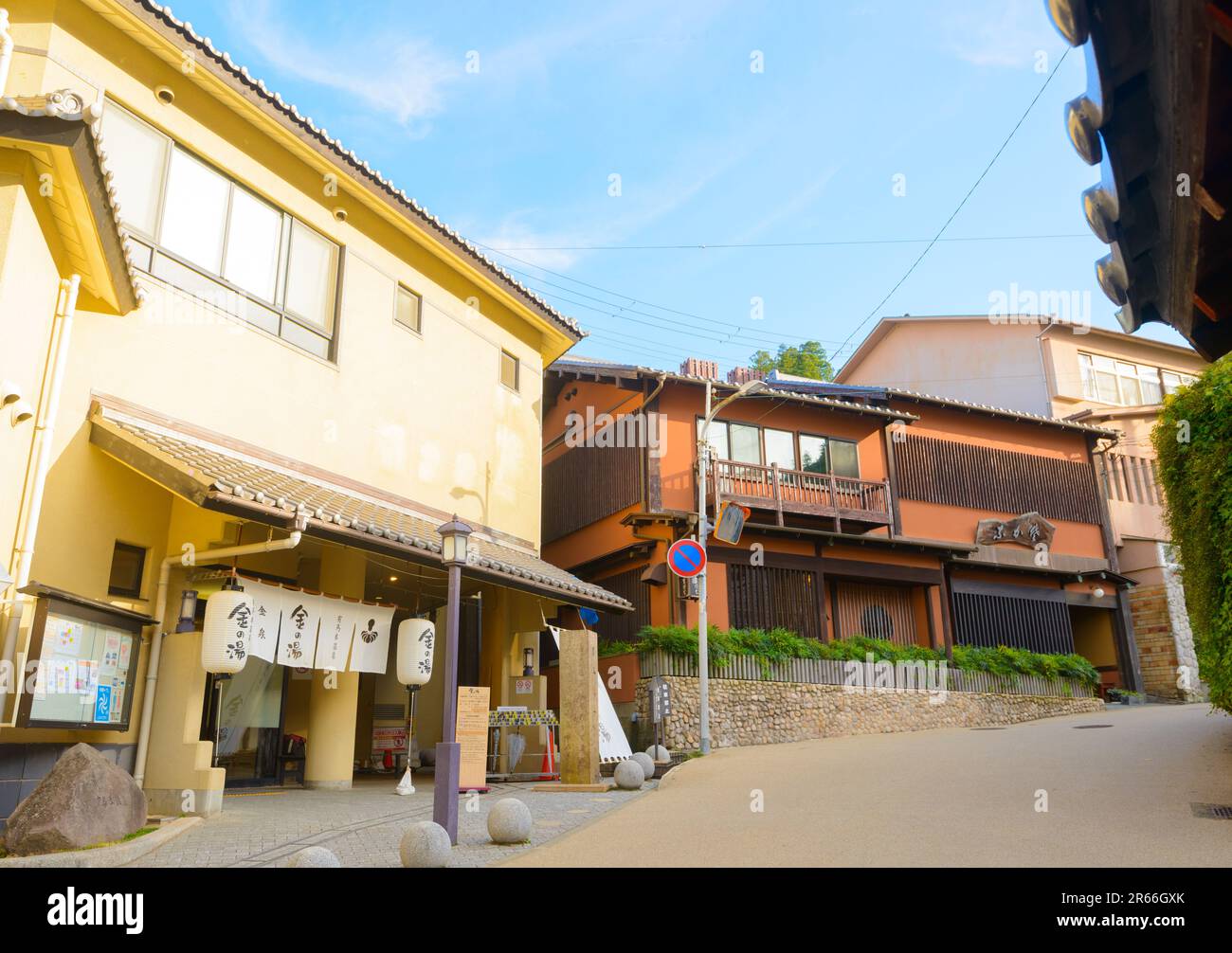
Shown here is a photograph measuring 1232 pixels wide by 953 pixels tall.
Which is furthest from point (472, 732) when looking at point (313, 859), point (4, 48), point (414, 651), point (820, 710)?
point (820, 710)

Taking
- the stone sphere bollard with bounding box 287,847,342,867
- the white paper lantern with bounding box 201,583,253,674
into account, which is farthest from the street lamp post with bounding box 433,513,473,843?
the white paper lantern with bounding box 201,583,253,674

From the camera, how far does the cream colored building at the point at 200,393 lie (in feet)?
27.9

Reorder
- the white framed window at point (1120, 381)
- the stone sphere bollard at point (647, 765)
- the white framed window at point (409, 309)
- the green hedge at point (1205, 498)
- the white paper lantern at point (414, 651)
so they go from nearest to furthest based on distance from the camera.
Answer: the green hedge at point (1205, 498)
the white paper lantern at point (414, 651)
the stone sphere bollard at point (647, 765)
the white framed window at point (409, 309)
the white framed window at point (1120, 381)

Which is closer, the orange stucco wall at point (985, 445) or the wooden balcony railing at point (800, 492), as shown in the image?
the wooden balcony railing at point (800, 492)

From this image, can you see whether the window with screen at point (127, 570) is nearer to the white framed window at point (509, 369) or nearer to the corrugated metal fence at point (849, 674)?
the white framed window at point (509, 369)

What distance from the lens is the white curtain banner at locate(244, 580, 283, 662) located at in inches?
422

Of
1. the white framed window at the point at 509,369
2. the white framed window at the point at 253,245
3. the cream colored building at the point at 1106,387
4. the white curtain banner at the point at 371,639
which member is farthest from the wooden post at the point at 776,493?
the white framed window at the point at 253,245

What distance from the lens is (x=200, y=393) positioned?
1125 centimetres

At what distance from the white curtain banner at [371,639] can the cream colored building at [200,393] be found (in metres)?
0.71

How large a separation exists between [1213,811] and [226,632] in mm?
9758

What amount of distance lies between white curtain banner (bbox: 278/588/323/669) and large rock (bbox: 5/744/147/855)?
12.2 ft

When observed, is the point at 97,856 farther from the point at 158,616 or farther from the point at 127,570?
the point at 127,570

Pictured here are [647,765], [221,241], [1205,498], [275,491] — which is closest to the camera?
[1205,498]

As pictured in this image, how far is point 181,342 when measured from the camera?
11.1m
